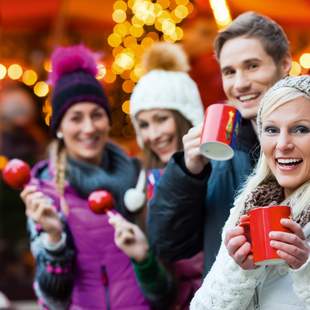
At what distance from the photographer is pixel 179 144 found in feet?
14.4

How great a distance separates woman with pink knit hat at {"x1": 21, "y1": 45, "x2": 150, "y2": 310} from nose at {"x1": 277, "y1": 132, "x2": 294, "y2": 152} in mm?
1712

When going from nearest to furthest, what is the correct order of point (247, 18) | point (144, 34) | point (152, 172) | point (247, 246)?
point (247, 246), point (247, 18), point (152, 172), point (144, 34)

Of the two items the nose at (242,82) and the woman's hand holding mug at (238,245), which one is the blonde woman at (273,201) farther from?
the nose at (242,82)

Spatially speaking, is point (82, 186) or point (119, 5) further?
point (119, 5)

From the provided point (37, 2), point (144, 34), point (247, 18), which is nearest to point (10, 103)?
point (37, 2)

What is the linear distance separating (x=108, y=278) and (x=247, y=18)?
150 cm

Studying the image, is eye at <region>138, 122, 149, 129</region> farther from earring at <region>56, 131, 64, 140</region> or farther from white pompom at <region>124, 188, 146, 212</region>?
earring at <region>56, 131, 64, 140</region>

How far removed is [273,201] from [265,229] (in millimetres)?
339

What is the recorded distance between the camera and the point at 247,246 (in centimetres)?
A: 266

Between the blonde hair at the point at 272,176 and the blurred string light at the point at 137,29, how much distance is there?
4.55m

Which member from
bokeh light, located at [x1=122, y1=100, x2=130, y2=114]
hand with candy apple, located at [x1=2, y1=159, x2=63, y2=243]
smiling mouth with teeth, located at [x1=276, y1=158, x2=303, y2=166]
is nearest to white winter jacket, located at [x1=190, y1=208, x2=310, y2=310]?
smiling mouth with teeth, located at [x1=276, y1=158, x2=303, y2=166]

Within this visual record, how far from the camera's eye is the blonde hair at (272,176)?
9.24ft

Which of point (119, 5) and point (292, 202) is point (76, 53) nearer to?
point (292, 202)

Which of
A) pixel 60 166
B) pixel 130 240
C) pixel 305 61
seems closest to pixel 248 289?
pixel 130 240
